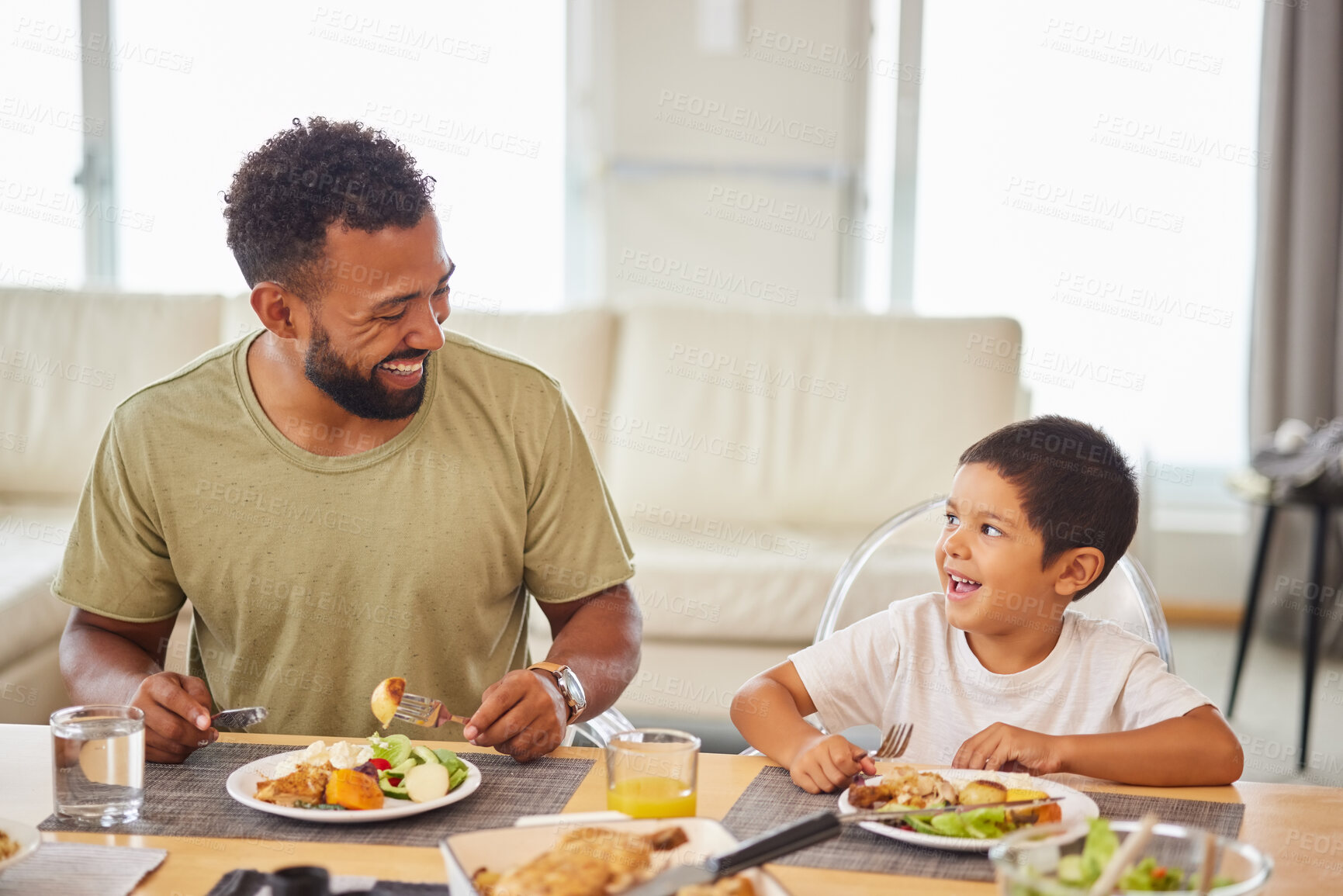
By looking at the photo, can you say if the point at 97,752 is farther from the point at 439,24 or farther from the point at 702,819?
the point at 439,24

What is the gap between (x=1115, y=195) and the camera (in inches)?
172

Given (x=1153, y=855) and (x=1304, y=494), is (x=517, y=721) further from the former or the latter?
(x=1304, y=494)

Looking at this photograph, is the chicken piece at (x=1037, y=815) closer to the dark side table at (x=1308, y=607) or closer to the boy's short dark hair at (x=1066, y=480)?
the boy's short dark hair at (x=1066, y=480)

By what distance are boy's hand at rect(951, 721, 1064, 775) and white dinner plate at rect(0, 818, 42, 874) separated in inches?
29.4

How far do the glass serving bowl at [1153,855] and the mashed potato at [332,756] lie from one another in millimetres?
539

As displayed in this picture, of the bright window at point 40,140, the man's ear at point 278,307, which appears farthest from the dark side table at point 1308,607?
the bright window at point 40,140

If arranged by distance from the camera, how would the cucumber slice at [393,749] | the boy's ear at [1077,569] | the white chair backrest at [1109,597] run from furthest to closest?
1. the white chair backrest at [1109,597]
2. the boy's ear at [1077,569]
3. the cucumber slice at [393,749]

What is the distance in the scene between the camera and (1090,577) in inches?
53.8

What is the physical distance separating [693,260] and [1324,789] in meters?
3.65

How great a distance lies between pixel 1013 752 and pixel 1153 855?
0.41 meters

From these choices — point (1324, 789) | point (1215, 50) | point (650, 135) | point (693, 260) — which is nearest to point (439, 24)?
point (650, 135)

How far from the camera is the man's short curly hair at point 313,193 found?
138 cm

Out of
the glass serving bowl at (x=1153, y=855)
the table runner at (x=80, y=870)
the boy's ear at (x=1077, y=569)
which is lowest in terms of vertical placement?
the table runner at (x=80, y=870)

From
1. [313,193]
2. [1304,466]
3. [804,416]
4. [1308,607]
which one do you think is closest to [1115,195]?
[1304,466]
